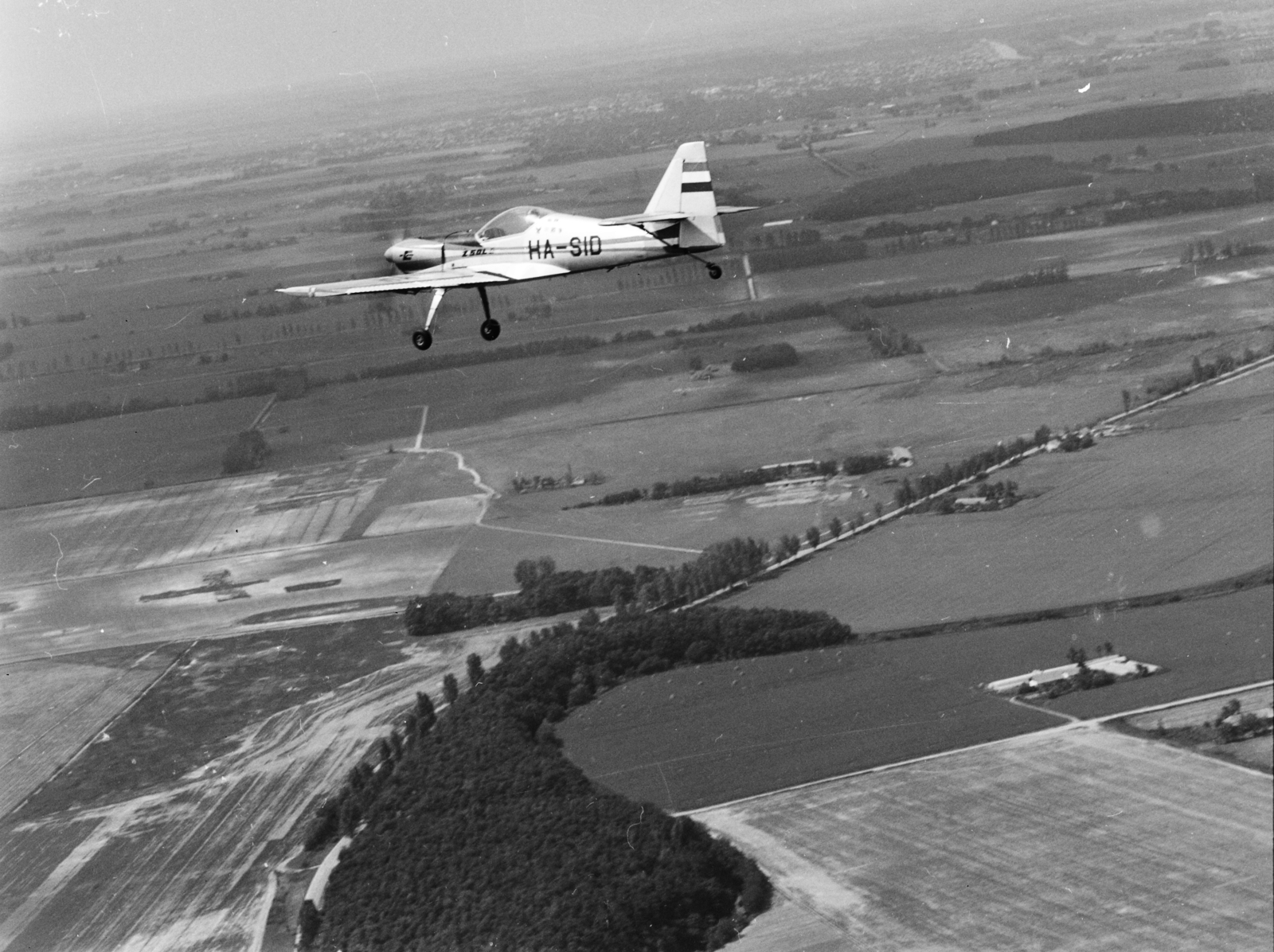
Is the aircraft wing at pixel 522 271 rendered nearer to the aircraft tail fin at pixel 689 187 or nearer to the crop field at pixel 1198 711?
the aircraft tail fin at pixel 689 187

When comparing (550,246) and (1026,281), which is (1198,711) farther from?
(1026,281)

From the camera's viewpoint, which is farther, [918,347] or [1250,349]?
[918,347]

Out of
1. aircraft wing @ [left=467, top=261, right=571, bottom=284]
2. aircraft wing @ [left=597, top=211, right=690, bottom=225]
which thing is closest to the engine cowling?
aircraft wing @ [left=467, top=261, right=571, bottom=284]

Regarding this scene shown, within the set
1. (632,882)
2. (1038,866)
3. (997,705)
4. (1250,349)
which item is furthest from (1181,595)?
(1250,349)

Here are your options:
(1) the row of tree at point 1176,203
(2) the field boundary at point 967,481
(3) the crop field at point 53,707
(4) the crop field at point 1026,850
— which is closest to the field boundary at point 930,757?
(4) the crop field at point 1026,850

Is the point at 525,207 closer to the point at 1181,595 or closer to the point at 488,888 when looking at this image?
the point at 488,888

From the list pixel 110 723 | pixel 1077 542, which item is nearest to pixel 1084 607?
pixel 1077 542
